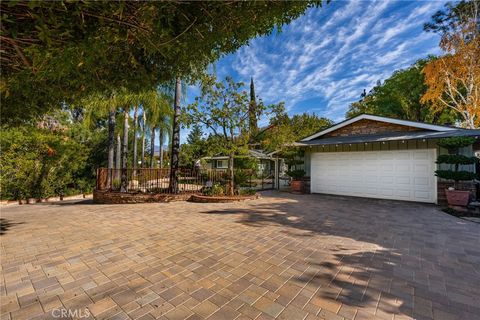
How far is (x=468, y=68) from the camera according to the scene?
516 inches

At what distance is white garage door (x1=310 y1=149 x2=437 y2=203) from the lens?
8453 mm

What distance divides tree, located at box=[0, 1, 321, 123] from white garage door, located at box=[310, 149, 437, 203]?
875cm

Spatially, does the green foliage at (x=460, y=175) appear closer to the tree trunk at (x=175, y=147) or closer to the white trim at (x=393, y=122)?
the white trim at (x=393, y=122)

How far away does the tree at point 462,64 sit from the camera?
12.7m

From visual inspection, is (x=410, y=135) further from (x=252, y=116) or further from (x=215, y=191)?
(x=215, y=191)

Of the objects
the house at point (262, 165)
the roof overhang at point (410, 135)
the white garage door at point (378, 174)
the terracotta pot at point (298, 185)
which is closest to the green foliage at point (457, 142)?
the roof overhang at point (410, 135)

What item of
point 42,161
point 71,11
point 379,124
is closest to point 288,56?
point 379,124

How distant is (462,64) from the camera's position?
13211 mm

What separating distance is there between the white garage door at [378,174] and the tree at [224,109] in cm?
466

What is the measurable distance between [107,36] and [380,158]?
1061 centimetres

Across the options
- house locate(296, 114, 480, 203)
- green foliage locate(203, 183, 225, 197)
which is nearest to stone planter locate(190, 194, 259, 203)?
green foliage locate(203, 183, 225, 197)

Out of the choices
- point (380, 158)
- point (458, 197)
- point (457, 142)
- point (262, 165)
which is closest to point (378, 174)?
point (380, 158)

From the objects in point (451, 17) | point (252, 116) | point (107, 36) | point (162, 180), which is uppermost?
point (451, 17)

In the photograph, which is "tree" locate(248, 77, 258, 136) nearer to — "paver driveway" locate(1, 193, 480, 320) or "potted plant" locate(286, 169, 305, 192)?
"potted plant" locate(286, 169, 305, 192)
